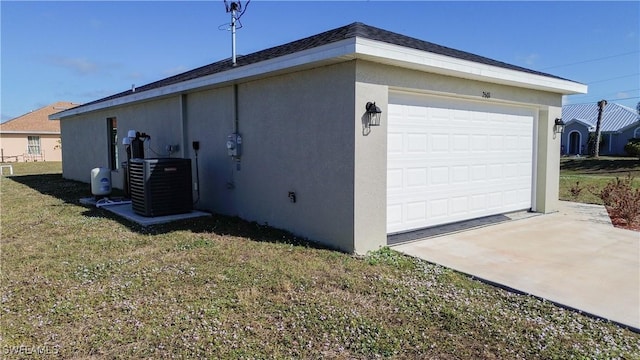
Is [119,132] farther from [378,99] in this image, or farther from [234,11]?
[378,99]

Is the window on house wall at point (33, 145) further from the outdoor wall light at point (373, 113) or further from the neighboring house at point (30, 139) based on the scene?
the outdoor wall light at point (373, 113)

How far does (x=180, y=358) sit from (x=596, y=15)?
16.9m

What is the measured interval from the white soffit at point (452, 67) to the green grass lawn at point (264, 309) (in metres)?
2.61

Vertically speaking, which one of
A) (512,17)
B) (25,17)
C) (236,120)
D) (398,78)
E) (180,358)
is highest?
(512,17)

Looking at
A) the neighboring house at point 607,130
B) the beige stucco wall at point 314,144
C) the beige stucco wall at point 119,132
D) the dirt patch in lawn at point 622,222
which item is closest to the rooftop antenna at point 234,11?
the beige stucco wall at point 314,144

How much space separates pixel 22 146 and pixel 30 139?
0.83 metres

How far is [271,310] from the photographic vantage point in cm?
371

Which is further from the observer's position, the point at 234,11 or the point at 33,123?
the point at 33,123

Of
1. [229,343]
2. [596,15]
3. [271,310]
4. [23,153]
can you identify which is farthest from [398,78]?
[23,153]

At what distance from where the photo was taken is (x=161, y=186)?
791 centimetres

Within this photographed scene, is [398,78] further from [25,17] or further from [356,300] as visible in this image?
[25,17]

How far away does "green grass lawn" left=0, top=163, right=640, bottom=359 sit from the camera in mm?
3082

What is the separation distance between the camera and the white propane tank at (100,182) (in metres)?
9.70

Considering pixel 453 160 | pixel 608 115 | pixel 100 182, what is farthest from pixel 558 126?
pixel 608 115
